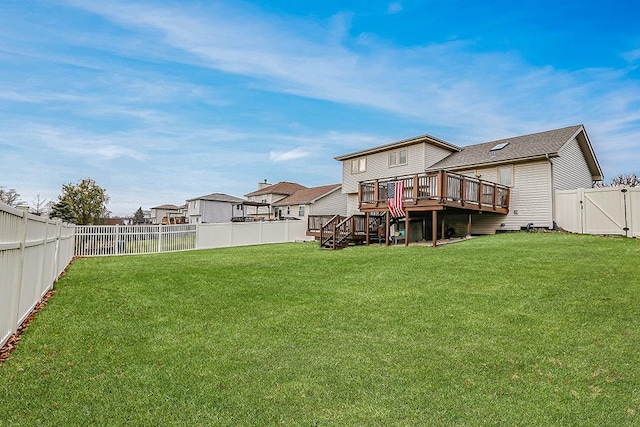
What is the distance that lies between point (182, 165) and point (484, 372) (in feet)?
90.3

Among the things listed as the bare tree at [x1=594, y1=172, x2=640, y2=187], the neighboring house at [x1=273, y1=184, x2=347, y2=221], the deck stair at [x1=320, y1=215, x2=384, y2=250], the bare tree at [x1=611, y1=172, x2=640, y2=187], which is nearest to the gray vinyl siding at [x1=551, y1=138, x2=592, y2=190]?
the deck stair at [x1=320, y1=215, x2=384, y2=250]

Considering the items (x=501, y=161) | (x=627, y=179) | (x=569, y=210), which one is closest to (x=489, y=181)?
(x=501, y=161)

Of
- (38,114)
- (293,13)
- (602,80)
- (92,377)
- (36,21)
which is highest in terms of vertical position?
(293,13)

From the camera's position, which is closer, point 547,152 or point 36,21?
point 36,21

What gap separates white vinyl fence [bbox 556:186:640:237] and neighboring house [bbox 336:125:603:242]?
53 centimetres

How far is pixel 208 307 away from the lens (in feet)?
19.9

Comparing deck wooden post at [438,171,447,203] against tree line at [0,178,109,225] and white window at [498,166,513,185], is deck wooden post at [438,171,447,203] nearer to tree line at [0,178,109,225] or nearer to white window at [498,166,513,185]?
white window at [498,166,513,185]

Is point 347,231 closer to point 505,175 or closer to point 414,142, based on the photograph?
point 414,142

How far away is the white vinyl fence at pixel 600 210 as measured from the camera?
13742mm

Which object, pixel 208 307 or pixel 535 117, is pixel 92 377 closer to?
pixel 208 307

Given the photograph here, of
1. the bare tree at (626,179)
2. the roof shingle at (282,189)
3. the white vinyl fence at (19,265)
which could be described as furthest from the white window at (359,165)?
the bare tree at (626,179)

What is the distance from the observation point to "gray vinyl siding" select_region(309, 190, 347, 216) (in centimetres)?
3438

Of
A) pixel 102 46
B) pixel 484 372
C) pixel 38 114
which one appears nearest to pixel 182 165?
pixel 38 114

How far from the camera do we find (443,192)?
553 inches
